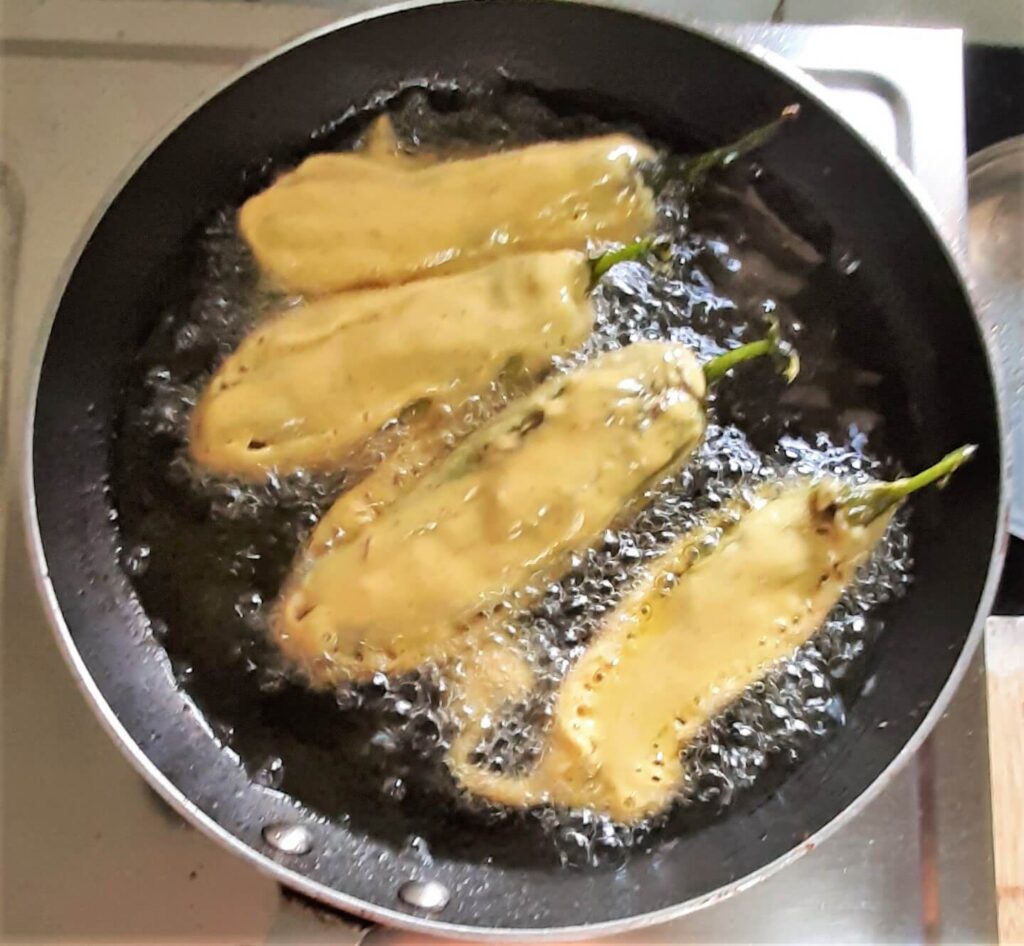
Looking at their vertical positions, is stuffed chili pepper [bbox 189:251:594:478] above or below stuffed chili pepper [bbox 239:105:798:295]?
below

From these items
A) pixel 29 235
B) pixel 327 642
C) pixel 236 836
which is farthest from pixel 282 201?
pixel 236 836

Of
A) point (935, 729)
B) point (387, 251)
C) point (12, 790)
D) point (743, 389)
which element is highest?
point (387, 251)

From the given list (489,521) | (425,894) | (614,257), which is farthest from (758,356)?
(425,894)

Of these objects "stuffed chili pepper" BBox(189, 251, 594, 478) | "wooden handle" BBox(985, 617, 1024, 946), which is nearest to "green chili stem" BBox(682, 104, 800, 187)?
"stuffed chili pepper" BBox(189, 251, 594, 478)

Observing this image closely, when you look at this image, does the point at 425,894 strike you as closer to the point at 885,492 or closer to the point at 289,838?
the point at 289,838

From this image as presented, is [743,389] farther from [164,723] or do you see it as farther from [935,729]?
[164,723]

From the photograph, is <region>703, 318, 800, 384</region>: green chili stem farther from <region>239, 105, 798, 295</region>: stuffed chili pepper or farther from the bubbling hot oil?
<region>239, 105, 798, 295</region>: stuffed chili pepper
